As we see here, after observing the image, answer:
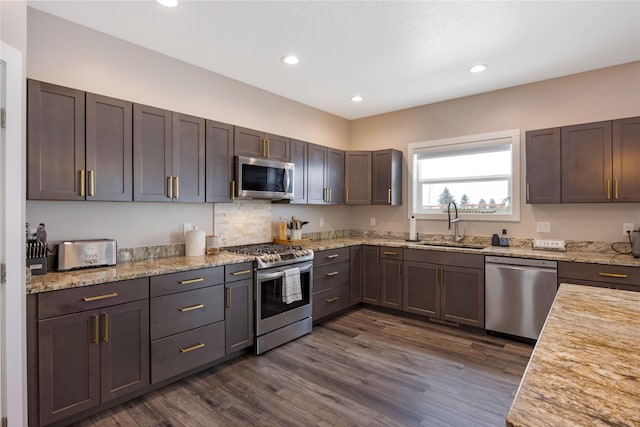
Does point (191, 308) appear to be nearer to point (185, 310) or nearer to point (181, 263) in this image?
point (185, 310)

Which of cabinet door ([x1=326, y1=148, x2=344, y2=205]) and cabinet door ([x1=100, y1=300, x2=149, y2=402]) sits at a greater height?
cabinet door ([x1=326, y1=148, x2=344, y2=205])

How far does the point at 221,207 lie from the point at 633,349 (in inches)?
130

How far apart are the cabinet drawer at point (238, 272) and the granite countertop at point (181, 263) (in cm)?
5

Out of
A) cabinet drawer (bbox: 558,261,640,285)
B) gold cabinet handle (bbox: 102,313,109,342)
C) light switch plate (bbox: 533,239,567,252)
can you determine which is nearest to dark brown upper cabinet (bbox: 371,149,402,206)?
light switch plate (bbox: 533,239,567,252)

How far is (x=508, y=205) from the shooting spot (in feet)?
13.3

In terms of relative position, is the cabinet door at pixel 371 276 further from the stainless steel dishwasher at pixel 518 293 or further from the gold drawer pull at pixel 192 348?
the gold drawer pull at pixel 192 348

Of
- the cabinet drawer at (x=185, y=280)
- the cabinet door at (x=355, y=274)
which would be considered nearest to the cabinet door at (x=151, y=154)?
the cabinet drawer at (x=185, y=280)

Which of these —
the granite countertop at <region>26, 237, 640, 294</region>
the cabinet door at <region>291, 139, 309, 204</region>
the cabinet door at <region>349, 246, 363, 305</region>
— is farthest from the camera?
the cabinet door at <region>349, 246, 363, 305</region>

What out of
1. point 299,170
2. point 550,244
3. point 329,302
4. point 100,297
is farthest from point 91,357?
point 550,244

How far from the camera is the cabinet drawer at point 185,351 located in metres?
2.47

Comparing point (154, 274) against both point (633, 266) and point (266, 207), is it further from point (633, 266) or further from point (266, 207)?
point (633, 266)

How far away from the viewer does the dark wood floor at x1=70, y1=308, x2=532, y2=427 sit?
2213mm

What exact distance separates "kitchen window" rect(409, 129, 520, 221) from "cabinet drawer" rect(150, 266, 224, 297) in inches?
117

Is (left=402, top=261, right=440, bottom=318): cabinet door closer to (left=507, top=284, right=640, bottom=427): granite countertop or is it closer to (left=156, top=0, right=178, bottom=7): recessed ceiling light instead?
(left=507, top=284, right=640, bottom=427): granite countertop
